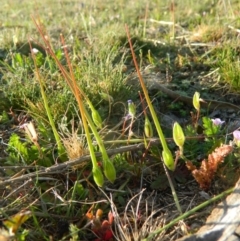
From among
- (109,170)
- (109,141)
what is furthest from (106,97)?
(109,170)

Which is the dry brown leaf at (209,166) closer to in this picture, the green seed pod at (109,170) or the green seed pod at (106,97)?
the green seed pod at (109,170)

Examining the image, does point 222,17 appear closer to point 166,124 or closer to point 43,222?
point 166,124

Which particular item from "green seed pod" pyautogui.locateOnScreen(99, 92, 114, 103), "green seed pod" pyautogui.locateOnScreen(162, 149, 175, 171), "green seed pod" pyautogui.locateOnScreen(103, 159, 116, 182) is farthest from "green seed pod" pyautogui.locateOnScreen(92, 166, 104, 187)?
"green seed pod" pyautogui.locateOnScreen(99, 92, 114, 103)

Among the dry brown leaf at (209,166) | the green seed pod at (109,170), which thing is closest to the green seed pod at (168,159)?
the dry brown leaf at (209,166)

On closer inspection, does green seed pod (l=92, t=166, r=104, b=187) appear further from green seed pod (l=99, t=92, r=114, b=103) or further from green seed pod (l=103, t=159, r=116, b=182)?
green seed pod (l=99, t=92, r=114, b=103)

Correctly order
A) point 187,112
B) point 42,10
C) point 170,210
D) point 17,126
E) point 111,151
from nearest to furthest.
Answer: point 170,210 → point 111,151 → point 17,126 → point 187,112 → point 42,10

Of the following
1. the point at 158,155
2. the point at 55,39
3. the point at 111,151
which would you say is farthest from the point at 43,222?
the point at 55,39

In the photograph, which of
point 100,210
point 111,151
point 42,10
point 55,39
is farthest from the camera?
point 42,10
